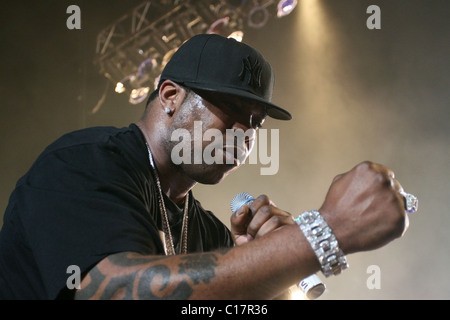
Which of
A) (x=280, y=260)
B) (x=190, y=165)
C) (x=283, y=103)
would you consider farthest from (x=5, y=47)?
(x=280, y=260)

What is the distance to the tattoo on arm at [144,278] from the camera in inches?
42.5

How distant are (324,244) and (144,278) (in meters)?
0.42

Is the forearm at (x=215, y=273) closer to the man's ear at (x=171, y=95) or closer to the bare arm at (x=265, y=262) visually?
the bare arm at (x=265, y=262)

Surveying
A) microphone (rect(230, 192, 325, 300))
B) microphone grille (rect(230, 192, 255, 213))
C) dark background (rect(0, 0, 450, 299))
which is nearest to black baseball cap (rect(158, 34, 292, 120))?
microphone grille (rect(230, 192, 255, 213))

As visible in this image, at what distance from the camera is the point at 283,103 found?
522 centimetres

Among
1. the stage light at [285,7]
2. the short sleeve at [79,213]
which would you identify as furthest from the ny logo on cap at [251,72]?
the stage light at [285,7]

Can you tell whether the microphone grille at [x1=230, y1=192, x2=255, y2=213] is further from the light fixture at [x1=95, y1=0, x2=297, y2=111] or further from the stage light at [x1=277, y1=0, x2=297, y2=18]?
the stage light at [x1=277, y1=0, x2=297, y2=18]

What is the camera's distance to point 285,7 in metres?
5.27

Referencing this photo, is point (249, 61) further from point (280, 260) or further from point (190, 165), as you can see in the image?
point (280, 260)

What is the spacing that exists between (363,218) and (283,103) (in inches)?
167

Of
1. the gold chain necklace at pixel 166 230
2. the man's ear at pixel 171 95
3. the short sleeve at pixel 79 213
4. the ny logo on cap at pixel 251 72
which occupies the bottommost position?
the gold chain necklace at pixel 166 230

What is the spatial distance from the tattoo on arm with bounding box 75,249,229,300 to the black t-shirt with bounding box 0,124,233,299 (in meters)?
0.03

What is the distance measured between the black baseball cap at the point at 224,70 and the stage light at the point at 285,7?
3634mm
